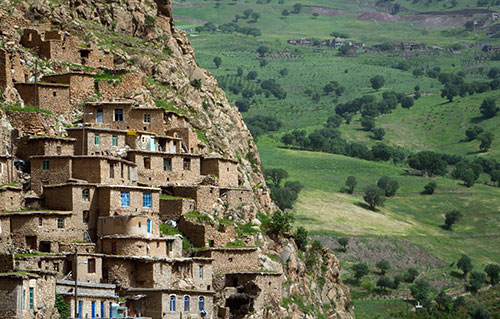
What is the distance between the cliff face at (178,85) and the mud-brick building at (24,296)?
25442 millimetres

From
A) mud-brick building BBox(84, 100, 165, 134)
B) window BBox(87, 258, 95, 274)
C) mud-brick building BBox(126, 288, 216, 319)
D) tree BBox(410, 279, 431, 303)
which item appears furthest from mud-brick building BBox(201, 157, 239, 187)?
tree BBox(410, 279, 431, 303)

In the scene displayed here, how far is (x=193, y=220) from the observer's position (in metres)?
106

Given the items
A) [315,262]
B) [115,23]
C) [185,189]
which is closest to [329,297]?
[315,262]

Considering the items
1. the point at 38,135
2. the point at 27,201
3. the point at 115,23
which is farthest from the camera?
the point at 115,23

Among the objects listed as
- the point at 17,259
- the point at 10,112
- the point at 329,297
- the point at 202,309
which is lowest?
the point at 329,297

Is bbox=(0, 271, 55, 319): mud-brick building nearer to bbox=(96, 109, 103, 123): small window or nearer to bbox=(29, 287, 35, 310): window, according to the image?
bbox=(29, 287, 35, 310): window

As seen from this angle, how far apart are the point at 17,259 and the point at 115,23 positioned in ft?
145

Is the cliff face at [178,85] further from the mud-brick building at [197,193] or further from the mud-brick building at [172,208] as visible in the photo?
the mud-brick building at [172,208]

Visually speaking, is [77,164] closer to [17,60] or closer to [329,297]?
[17,60]

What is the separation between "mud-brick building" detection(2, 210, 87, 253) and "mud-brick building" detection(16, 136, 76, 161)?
7374 mm

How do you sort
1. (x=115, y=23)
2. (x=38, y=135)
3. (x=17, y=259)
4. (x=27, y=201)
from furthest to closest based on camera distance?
(x=115, y=23)
(x=38, y=135)
(x=27, y=201)
(x=17, y=259)

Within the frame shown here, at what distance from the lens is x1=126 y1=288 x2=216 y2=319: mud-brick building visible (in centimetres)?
9538

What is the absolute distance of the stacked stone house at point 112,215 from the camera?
9125 cm

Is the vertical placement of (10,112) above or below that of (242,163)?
above
